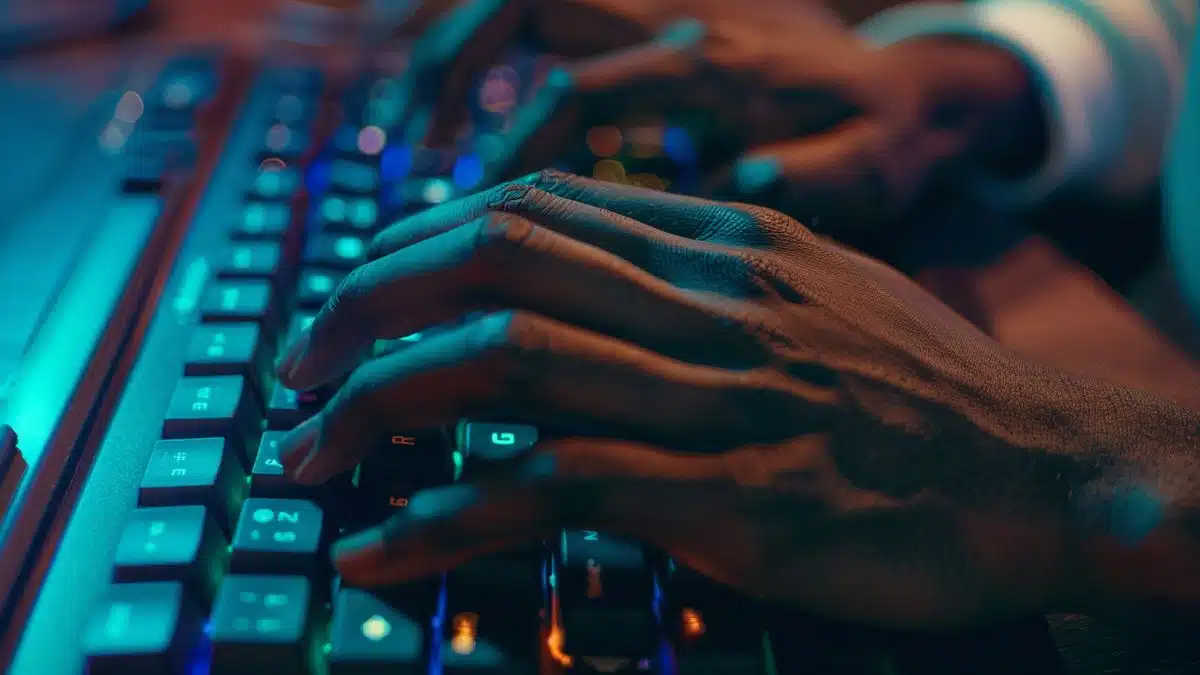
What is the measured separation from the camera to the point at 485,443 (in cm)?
40

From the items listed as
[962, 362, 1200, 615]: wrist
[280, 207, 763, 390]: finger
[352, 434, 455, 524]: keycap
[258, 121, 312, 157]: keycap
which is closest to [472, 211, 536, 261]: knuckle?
[280, 207, 763, 390]: finger

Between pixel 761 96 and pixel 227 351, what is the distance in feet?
1.30

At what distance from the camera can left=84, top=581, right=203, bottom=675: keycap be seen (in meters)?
0.31

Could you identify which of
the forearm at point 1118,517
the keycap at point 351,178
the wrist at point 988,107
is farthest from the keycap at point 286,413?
the wrist at point 988,107

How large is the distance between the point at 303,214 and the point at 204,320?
0.41ft

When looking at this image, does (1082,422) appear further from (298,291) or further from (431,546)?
(298,291)

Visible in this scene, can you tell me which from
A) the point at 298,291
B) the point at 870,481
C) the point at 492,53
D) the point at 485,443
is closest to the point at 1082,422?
the point at 870,481

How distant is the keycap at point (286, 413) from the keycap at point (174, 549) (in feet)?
0.22

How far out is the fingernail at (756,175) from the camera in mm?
543

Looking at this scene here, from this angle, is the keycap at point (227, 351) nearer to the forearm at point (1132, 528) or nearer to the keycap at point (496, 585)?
the keycap at point (496, 585)

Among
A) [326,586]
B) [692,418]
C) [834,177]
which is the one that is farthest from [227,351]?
[834,177]

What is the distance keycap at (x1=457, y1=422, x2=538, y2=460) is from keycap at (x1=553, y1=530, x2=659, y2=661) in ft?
0.17

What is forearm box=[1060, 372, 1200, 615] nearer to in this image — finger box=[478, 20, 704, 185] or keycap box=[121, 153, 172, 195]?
finger box=[478, 20, 704, 185]

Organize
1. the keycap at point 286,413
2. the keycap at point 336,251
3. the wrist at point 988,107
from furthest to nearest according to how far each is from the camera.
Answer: the wrist at point 988,107 → the keycap at point 336,251 → the keycap at point 286,413
